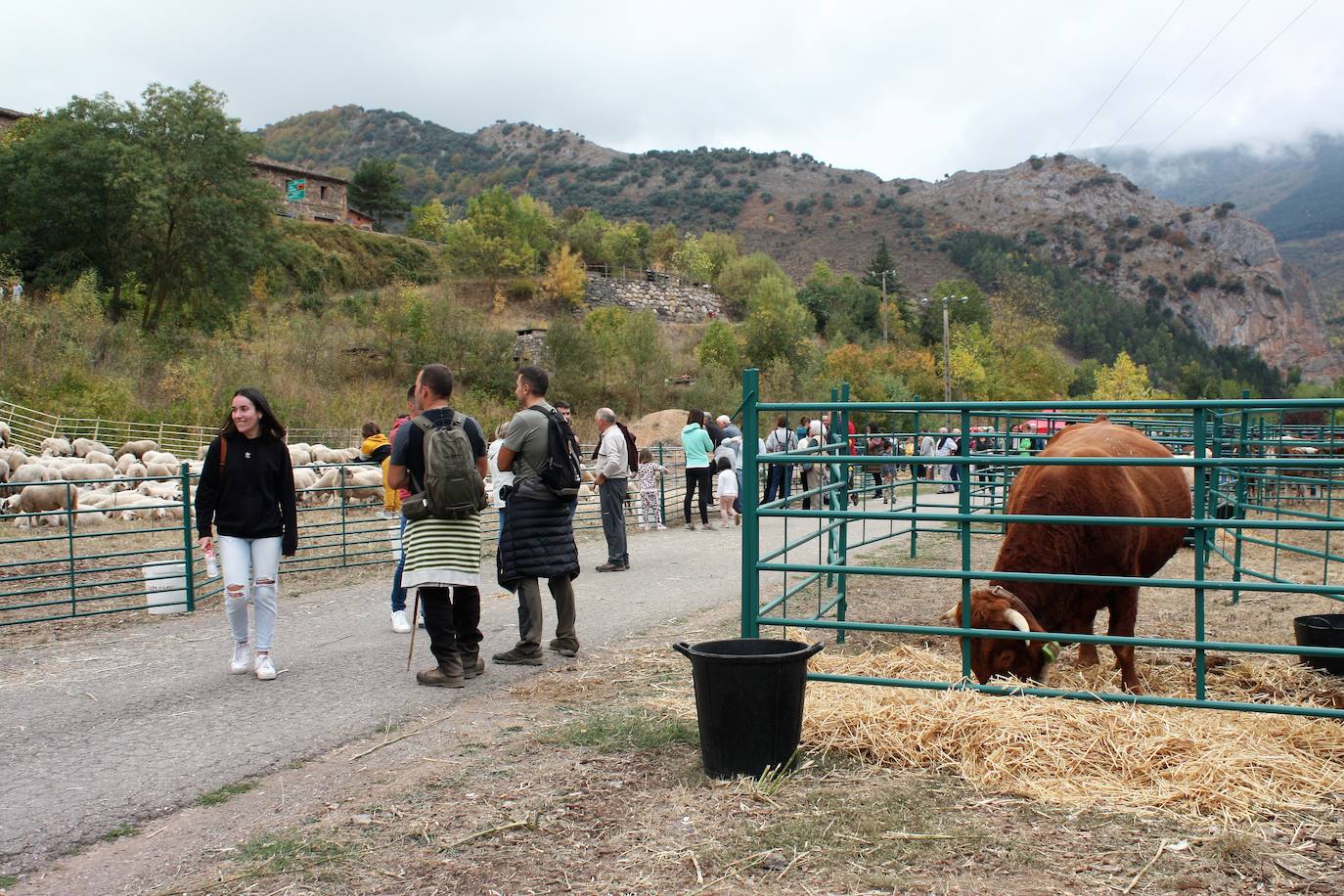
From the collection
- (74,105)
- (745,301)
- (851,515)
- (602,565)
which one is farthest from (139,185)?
(745,301)

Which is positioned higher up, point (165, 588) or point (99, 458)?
point (99, 458)

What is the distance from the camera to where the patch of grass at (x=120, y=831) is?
414cm

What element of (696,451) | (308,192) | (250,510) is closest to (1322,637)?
(250,510)

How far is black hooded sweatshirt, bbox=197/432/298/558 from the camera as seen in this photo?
259 inches

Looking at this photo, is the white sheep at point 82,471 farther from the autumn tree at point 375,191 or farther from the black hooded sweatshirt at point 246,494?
the autumn tree at point 375,191

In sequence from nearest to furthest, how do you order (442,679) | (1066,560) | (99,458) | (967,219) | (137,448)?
(1066,560) → (442,679) → (99,458) → (137,448) → (967,219)

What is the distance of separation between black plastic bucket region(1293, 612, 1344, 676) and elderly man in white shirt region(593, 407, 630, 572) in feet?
23.3

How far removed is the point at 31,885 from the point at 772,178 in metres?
177

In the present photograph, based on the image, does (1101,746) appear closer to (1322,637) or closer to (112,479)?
(1322,637)

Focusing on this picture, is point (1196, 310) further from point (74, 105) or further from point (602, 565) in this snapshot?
point (602, 565)

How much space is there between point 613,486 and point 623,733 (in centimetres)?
661

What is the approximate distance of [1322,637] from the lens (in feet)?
19.9

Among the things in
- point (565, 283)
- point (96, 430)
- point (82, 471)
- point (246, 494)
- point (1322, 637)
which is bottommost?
point (1322, 637)

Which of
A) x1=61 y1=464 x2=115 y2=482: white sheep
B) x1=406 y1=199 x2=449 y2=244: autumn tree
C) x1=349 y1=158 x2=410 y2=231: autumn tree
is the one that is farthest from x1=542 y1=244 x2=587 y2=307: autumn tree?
x1=61 y1=464 x2=115 y2=482: white sheep
